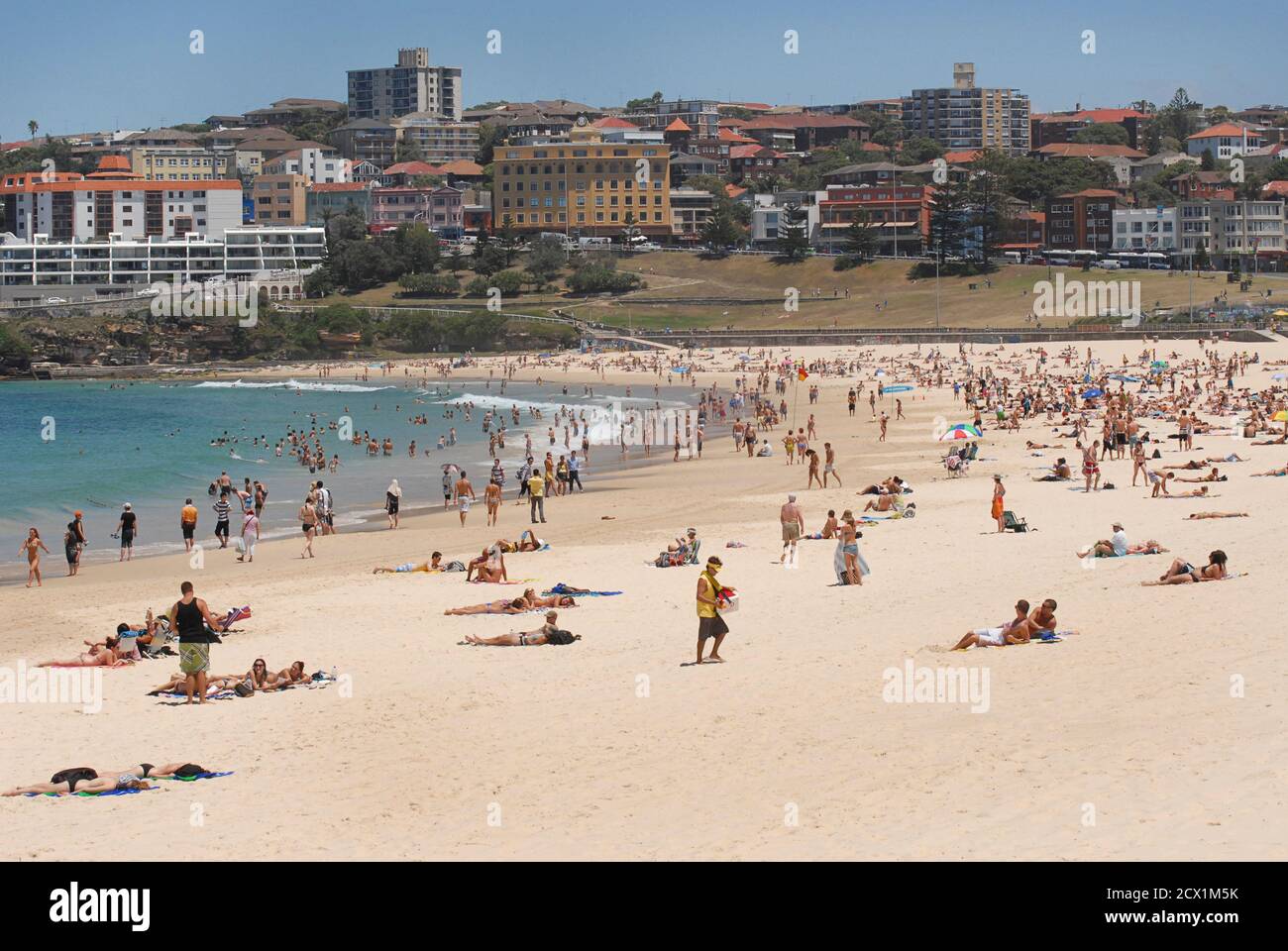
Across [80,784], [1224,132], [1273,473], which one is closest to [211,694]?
[80,784]

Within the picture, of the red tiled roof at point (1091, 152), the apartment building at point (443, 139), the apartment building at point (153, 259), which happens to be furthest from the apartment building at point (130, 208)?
the red tiled roof at point (1091, 152)

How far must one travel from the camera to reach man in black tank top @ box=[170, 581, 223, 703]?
37.7ft

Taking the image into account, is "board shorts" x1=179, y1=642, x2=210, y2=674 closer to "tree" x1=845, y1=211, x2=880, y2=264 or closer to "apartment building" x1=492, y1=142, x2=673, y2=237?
"tree" x1=845, y1=211, x2=880, y2=264

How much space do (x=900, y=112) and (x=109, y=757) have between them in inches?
6643

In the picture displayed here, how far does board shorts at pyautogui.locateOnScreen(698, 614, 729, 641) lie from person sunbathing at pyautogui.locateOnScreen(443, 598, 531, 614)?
332cm

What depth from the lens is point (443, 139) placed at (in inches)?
6206

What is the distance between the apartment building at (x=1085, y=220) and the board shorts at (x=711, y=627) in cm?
8789

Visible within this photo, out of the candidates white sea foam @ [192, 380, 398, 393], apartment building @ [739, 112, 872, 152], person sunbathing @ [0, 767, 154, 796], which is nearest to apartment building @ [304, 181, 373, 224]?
apartment building @ [739, 112, 872, 152]

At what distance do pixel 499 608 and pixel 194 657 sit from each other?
402 cm

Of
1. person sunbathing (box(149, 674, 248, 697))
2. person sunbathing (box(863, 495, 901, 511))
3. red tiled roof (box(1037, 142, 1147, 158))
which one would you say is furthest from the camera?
red tiled roof (box(1037, 142, 1147, 158))

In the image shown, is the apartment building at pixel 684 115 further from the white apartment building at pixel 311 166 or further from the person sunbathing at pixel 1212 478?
the person sunbathing at pixel 1212 478

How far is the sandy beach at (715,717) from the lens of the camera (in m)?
7.81

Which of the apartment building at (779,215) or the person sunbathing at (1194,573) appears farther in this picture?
the apartment building at (779,215)
